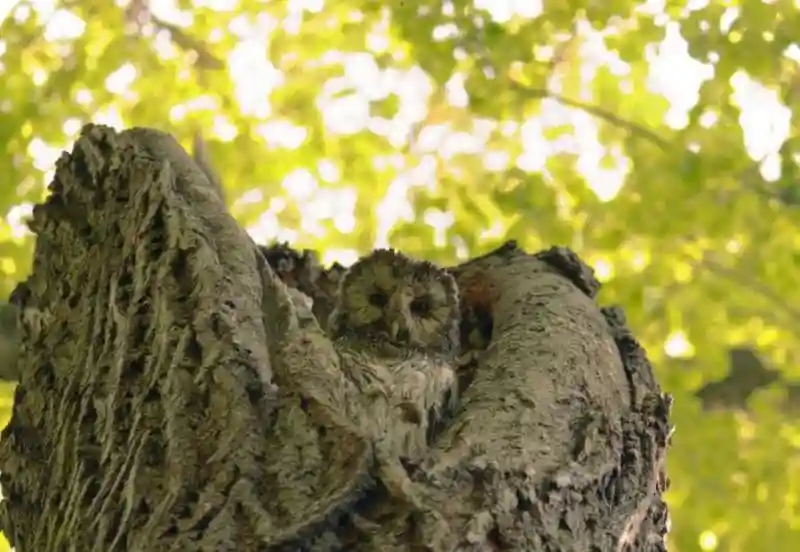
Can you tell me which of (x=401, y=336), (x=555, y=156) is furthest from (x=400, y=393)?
(x=555, y=156)

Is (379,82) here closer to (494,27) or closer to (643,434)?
(494,27)

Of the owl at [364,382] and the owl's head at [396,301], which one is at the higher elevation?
the owl's head at [396,301]

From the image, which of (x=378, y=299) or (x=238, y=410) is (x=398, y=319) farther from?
(x=238, y=410)

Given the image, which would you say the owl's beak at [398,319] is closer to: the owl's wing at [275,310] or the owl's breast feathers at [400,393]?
the owl's breast feathers at [400,393]

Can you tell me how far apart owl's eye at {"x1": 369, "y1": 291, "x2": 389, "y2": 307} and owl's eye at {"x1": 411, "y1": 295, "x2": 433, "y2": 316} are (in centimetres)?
5

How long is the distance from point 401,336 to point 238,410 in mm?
420

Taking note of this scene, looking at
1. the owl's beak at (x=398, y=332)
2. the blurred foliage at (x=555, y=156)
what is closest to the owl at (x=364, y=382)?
the owl's beak at (x=398, y=332)

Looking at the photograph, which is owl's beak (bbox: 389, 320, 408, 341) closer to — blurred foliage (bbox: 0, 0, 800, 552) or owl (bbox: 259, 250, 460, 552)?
owl (bbox: 259, 250, 460, 552)

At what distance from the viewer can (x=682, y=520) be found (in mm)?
3588

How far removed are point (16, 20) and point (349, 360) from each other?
3615mm

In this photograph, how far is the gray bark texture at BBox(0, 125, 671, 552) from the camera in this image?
3.41ft

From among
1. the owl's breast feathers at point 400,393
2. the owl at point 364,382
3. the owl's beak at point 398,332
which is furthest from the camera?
the owl's beak at point 398,332

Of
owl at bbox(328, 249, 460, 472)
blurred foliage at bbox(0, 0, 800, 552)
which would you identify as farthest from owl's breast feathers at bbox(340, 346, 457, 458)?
blurred foliage at bbox(0, 0, 800, 552)

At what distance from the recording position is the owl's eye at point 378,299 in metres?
1.54
